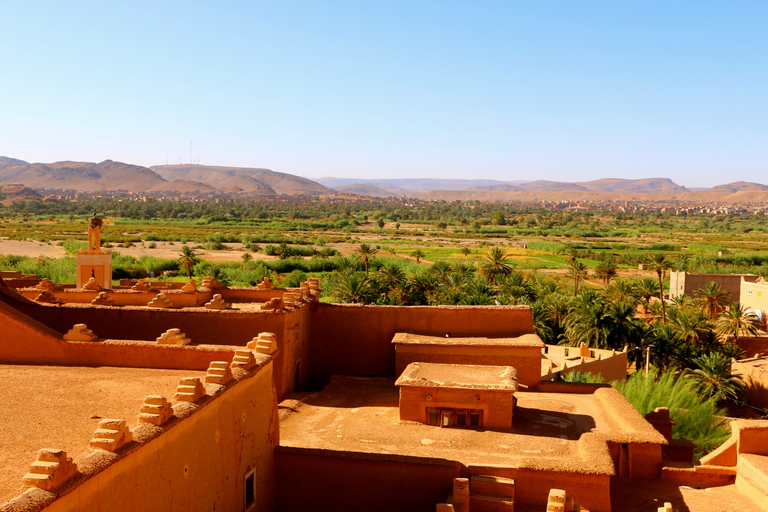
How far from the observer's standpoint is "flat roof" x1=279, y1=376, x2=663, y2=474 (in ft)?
37.7

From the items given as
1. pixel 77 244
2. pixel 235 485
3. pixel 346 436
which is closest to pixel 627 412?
pixel 346 436

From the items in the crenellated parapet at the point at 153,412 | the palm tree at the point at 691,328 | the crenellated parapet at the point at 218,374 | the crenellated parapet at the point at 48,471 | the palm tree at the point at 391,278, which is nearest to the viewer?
the crenellated parapet at the point at 48,471

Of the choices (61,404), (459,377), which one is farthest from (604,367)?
(61,404)

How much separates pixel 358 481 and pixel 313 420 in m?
3.13

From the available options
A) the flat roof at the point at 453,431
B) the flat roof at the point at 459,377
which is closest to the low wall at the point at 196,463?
the flat roof at the point at 453,431

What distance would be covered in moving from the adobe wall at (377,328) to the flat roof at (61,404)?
7680 millimetres

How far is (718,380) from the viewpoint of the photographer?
26.4 m

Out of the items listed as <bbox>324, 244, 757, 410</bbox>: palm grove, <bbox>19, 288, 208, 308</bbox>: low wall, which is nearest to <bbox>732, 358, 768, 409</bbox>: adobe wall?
<bbox>324, 244, 757, 410</bbox>: palm grove

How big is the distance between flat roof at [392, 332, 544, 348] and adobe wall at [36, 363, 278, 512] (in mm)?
6487

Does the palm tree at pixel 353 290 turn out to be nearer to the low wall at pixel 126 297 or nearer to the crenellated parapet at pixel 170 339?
the low wall at pixel 126 297

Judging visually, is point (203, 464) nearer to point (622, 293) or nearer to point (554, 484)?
point (554, 484)

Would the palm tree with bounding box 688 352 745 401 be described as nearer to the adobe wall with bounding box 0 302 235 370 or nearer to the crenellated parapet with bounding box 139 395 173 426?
the adobe wall with bounding box 0 302 235 370

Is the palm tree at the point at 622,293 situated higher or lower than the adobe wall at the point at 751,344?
higher

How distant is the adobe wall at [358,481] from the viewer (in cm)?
1041
